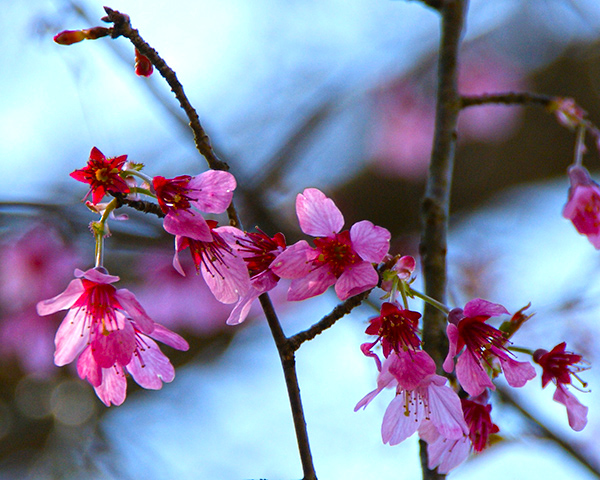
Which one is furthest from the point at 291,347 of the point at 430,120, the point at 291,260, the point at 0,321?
the point at 430,120

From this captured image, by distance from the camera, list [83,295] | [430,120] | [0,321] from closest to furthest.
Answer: [83,295], [0,321], [430,120]

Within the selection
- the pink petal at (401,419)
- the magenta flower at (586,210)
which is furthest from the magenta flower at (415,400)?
the magenta flower at (586,210)

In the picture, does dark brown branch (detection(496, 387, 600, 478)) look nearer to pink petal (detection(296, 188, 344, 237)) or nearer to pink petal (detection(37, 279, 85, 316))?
pink petal (detection(296, 188, 344, 237))

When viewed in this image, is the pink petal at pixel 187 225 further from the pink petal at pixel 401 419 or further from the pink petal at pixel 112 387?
the pink petal at pixel 401 419

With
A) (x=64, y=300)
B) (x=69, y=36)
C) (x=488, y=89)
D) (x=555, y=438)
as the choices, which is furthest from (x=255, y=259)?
(x=488, y=89)

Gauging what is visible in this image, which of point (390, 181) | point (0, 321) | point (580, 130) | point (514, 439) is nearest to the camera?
point (580, 130)

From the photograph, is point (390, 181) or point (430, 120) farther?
point (430, 120)

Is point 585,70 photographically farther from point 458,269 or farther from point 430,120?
point 458,269

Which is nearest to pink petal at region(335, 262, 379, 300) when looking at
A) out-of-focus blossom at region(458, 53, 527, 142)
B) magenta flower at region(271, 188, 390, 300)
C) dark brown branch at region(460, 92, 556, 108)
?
magenta flower at region(271, 188, 390, 300)
